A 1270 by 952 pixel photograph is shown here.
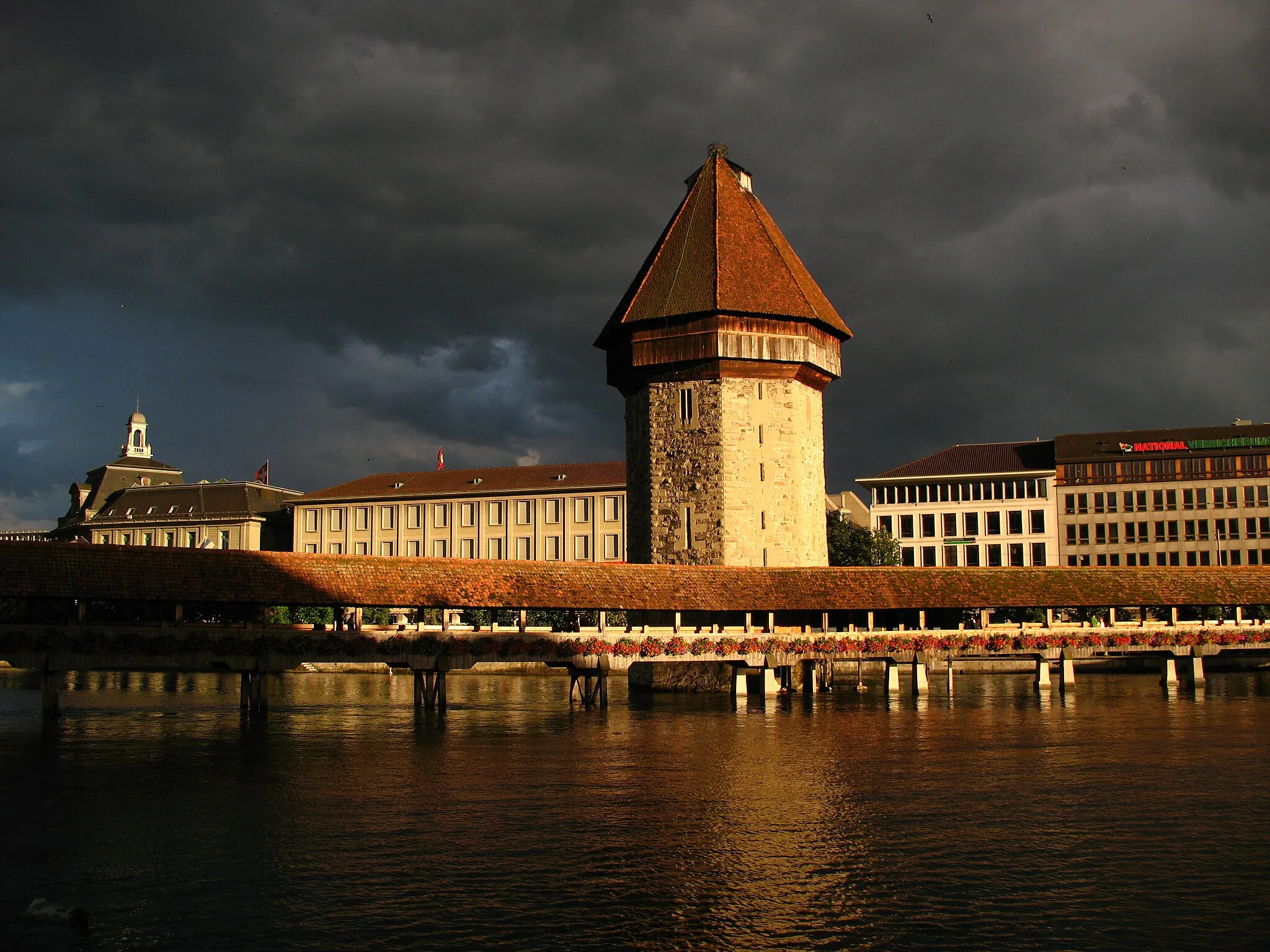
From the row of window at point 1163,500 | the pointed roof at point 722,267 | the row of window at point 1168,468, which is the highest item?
the pointed roof at point 722,267

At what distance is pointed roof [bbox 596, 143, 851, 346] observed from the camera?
4469 cm

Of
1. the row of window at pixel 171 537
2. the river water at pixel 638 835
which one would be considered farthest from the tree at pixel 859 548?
the row of window at pixel 171 537

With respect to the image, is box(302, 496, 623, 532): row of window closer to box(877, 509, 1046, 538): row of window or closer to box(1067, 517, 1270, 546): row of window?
box(877, 509, 1046, 538): row of window

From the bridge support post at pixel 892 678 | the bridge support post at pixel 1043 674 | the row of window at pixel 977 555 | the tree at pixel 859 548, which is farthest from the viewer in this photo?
the row of window at pixel 977 555

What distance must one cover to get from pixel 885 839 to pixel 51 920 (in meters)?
9.98

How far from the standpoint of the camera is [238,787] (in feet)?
66.3

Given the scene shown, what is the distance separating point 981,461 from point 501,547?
31674 millimetres

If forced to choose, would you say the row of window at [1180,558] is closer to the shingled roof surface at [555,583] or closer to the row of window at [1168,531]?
the row of window at [1168,531]

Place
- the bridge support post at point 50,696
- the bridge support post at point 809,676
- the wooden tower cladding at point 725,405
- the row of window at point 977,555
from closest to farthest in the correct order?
1. the bridge support post at point 50,696
2. the bridge support post at point 809,676
3. the wooden tower cladding at point 725,405
4. the row of window at point 977,555

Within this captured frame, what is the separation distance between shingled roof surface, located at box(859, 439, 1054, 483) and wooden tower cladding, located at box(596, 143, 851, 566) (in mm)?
31977

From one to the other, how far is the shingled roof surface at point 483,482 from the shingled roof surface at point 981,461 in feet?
58.2

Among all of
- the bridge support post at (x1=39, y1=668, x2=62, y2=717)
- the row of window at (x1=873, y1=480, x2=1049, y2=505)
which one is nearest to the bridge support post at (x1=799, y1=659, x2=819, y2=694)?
the bridge support post at (x1=39, y1=668, x2=62, y2=717)

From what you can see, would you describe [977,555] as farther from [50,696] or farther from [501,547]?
[50,696]

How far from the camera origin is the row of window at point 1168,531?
70.8 meters
